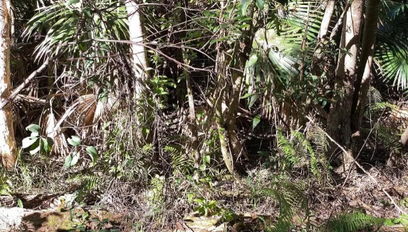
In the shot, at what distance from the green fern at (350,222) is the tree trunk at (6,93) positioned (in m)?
3.53

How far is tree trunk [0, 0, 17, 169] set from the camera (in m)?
5.75

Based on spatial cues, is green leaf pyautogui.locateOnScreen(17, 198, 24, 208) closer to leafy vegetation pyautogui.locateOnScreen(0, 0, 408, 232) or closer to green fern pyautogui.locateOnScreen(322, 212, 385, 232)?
leafy vegetation pyautogui.locateOnScreen(0, 0, 408, 232)

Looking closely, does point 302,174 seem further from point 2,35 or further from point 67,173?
point 2,35

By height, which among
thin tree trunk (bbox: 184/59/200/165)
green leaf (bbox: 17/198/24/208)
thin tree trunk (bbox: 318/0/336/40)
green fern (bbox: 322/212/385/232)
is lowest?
green fern (bbox: 322/212/385/232)

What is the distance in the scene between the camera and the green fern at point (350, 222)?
14.7 ft

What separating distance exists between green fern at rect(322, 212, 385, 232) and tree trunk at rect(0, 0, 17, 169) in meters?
3.53

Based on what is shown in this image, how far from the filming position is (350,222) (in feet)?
14.7

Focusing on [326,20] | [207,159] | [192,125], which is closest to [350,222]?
[207,159]

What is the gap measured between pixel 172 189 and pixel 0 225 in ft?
5.43

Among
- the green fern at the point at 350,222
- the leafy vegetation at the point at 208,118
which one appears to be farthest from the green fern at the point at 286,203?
the green fern at the point at 350,222

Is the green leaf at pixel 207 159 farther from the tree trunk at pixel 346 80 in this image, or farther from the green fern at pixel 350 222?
the green fern at pixel 350 222

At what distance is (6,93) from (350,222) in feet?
12.7

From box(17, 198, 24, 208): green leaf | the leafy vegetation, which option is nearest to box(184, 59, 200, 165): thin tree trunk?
the leafy vegetation

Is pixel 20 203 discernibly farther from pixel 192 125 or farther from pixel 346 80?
pixel 346 80
